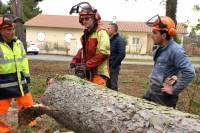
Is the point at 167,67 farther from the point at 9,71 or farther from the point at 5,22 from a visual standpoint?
the point at 5,22

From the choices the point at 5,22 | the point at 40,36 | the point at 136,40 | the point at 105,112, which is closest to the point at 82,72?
the point at 5,22

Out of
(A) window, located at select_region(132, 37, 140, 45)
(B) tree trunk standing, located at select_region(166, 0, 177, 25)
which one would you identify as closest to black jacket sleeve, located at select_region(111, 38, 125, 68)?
(B) tree trunk standing, located at select_region(166, 0, 177, 25)

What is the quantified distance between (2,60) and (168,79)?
8.50 feet

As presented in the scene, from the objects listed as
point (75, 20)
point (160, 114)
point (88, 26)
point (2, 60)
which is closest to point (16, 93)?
point (2, 60)

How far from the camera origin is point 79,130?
5289 millimetres

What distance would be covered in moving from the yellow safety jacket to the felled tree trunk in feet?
3.02

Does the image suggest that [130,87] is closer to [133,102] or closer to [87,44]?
[87,44]

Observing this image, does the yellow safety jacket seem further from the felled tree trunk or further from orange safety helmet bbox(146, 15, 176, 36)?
orange safety helmet bbox(146, 15, 176, 36)

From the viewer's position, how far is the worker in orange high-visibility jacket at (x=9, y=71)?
6648 mm

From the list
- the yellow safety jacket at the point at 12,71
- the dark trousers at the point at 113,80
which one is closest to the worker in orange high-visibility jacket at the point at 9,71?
the yellow safety jacket at the point at 12,71

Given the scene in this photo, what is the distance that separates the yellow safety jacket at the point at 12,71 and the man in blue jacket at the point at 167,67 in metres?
2.14

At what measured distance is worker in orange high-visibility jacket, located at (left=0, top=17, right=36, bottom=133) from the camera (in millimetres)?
6648

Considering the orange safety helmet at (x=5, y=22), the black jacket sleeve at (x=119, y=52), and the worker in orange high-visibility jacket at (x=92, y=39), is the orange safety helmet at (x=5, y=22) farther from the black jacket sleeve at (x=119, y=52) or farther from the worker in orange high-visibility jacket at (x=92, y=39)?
the black jacket sleeve at (x=119, y=52)

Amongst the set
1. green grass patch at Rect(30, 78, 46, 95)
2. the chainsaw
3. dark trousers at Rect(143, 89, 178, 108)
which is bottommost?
green grass patch at Rect(30, 78, 46, 95)
